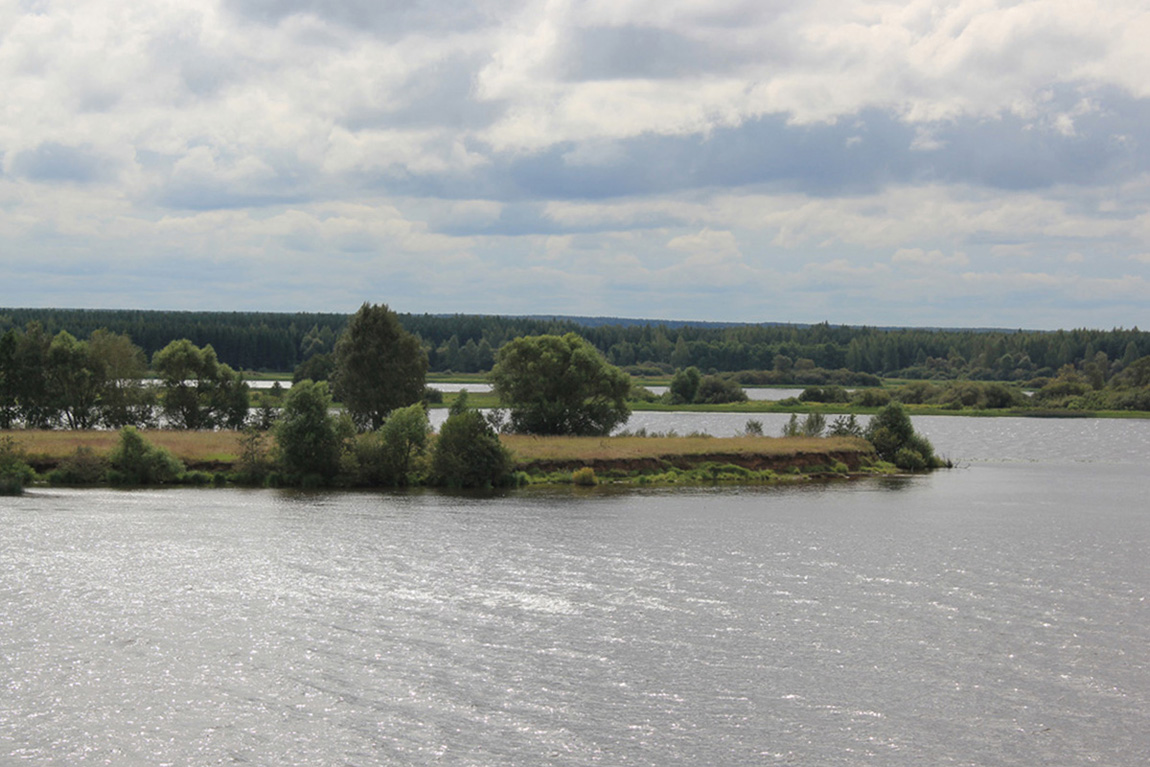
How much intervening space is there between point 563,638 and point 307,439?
41518mm

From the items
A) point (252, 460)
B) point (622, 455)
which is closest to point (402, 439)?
point (252, 460)

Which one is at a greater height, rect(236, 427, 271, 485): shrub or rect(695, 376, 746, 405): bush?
rect(695, 376, 746, 405): bush

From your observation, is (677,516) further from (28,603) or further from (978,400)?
(978,400)

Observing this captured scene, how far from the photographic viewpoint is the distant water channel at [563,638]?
2470 cm

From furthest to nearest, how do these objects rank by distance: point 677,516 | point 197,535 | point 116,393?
point 116,393
point 677,516
point 197,535

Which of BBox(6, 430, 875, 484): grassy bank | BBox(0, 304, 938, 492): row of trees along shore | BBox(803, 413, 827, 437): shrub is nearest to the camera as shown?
BBox(0, 304, 938, 492): row of trees along shore

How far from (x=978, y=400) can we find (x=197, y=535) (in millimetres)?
149672

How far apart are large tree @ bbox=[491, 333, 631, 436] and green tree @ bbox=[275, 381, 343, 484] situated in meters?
24.4

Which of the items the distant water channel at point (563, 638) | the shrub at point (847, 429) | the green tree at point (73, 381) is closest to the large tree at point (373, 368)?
the green tree at point (73, 381)

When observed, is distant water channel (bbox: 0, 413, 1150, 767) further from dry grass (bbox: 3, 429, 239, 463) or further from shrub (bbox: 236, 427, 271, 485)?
dry grass (bbox: 3, 429, 239, 463)

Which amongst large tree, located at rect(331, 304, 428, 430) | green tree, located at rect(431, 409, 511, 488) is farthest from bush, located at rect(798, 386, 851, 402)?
green tree, located at rect(431, 409, 511, 488)

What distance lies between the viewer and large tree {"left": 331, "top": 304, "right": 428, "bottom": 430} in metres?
86.9

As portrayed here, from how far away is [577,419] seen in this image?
9444cm

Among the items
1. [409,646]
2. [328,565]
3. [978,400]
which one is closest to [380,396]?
[328,565]
